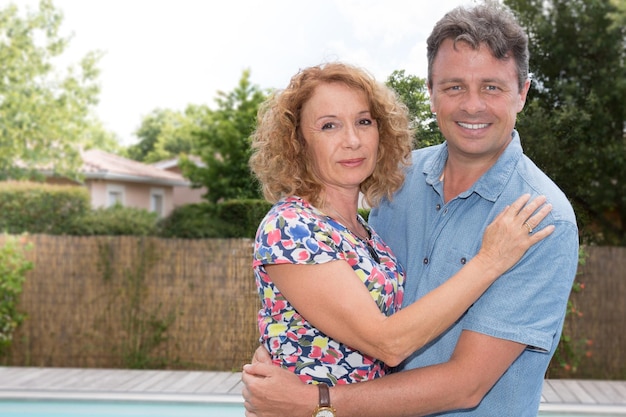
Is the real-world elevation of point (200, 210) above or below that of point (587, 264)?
above

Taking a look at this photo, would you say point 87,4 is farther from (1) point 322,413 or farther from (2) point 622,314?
(1) point 322,413

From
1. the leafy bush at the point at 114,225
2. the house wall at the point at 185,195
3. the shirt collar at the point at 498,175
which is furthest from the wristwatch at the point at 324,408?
the house wall at the point at 185,195

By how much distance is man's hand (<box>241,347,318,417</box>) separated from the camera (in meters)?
1.55

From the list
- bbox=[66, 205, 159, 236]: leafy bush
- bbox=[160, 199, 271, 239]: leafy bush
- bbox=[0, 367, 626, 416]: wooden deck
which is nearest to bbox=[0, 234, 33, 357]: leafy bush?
bbox=[0, 367, 626, 416]: wooden deck

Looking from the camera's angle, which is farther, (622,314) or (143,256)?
(143,256)

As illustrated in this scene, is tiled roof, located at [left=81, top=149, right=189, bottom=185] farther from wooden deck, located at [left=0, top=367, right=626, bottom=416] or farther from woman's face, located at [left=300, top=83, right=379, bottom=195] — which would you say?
woman's face, located at [left=300, top=83, right=379, bottom=195]

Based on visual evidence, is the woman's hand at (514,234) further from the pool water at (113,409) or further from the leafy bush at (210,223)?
the leafy bush at (210,223)

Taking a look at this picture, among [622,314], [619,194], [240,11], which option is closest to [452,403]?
[619,194]

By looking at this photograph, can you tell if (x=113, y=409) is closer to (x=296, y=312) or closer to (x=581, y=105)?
(x=581, y=105)

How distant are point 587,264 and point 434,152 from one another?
4.71 metres

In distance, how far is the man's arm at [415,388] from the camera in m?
1.49

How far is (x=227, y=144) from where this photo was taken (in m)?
15.8

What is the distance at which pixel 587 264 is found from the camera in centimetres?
616

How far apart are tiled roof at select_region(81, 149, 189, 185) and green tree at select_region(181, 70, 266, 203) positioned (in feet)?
5.93
